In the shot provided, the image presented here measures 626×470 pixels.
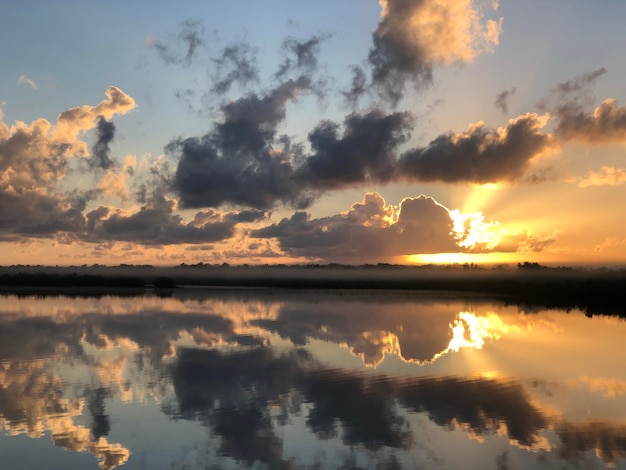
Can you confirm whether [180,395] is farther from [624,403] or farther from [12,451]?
[624,403]

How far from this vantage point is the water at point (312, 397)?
12.7m

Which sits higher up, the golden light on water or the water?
the golden light on water

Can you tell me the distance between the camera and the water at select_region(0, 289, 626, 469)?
12688mm

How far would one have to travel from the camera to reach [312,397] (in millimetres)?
17766

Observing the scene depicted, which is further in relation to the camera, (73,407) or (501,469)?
(73,407)

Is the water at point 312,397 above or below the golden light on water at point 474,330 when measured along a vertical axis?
below

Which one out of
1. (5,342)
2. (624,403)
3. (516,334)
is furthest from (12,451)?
(516,334)

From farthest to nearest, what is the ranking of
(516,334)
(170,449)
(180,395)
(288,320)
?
(288,320), (516,334), (180,395), (170,449)

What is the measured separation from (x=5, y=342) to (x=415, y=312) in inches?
1138

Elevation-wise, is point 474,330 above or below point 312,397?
above

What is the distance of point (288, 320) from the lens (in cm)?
4009

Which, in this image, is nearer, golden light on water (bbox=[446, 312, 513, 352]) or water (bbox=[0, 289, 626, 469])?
water (bbox=[0, 289, 626, 469])

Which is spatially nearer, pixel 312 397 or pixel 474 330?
pixel 312 397

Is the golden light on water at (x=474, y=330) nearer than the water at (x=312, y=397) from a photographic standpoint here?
No
